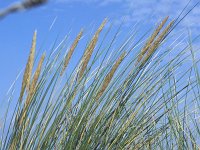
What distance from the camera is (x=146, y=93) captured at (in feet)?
5.95

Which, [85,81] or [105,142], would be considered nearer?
[105,142]

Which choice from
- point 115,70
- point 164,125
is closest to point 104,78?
point 115,70

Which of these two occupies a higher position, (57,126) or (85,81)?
(85,81)

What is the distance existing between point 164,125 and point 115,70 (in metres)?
0.34

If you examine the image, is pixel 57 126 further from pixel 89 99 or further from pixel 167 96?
pixel 167 96

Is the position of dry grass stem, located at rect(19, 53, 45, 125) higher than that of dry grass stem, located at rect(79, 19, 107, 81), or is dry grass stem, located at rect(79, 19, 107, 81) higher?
dry grass stem, located at rect(79, 19, 107, 81)

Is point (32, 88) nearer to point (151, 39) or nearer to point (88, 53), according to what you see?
point (88, 53)

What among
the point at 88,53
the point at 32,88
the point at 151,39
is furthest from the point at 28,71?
the point at 151,39

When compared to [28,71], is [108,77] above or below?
below

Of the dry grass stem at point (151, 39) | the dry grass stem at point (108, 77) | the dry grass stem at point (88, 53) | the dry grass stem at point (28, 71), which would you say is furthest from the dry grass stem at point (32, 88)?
the dry grass stem at point (151, 39)

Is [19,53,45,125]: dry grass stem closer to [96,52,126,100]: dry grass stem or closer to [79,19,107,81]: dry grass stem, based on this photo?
[79,19,107,81]: dry grass stem

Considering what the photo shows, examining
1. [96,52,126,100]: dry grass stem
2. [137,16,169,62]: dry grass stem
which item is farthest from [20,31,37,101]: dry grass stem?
[137,16,169,62]: dry grass stem

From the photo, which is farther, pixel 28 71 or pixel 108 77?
pixel 28 71

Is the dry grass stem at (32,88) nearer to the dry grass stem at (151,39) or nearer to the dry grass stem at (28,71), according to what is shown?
the dry grass stem at (28,71)
